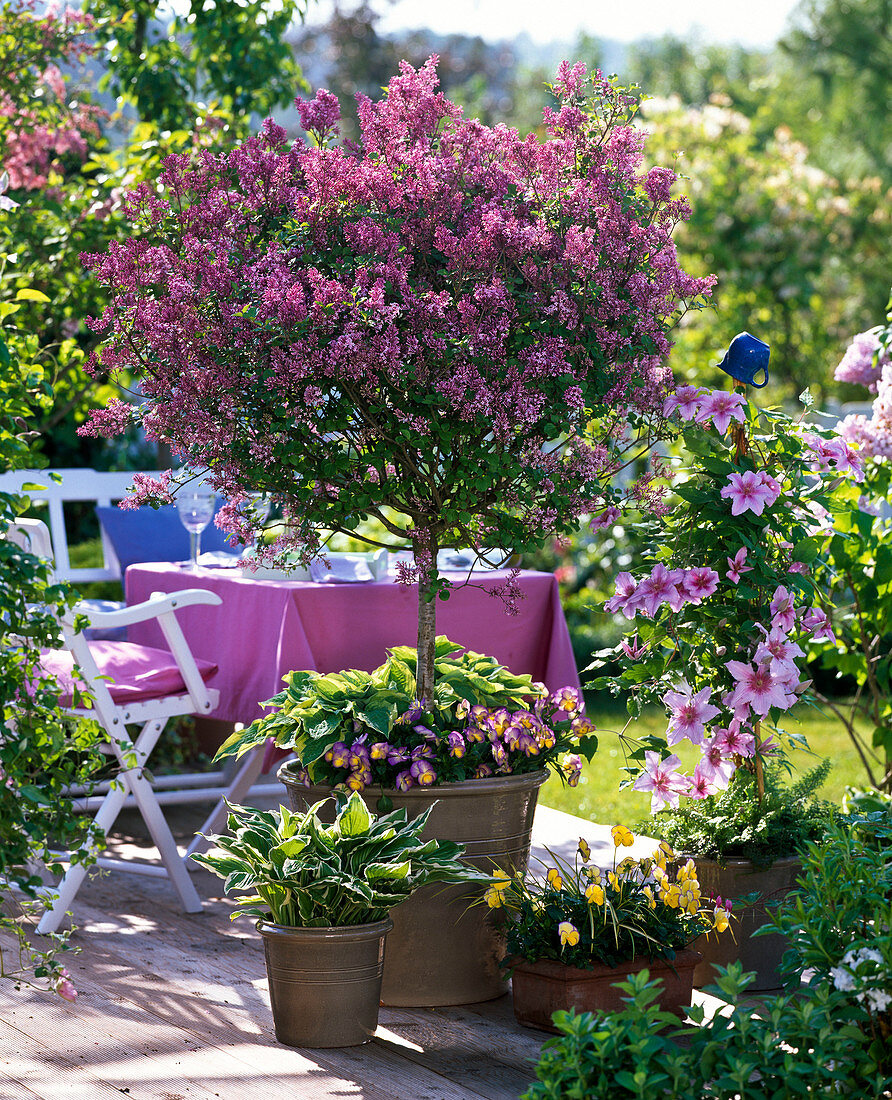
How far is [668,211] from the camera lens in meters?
2.72

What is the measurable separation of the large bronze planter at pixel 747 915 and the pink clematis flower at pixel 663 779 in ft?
0.71

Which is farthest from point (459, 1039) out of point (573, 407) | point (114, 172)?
point (114, 172)

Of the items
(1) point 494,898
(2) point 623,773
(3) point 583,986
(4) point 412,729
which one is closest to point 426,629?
(4) point 412,729

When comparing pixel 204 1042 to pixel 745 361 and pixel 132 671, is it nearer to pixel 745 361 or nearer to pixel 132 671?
pixel 132 671

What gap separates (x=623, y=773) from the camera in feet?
18.3

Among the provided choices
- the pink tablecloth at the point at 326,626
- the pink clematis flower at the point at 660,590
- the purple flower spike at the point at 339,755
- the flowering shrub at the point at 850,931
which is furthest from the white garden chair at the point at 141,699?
the flowering shrub at the point at 850,931

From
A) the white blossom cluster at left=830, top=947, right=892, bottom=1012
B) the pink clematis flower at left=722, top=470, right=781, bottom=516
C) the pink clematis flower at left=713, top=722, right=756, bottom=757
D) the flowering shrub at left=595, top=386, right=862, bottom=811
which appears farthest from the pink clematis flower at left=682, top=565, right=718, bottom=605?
the white blossom cluster at left=830, top=947, right=892, bottom=1012

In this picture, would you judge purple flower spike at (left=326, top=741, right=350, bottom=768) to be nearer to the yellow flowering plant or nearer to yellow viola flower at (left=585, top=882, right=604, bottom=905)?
the yellow flowering plant

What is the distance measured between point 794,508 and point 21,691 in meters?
1.69

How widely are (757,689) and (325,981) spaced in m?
1.07

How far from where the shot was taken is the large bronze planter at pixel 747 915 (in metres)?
2.94

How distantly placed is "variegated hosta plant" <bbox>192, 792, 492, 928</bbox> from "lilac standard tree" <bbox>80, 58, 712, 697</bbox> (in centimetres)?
54

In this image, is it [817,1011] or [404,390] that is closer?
[817,1011]

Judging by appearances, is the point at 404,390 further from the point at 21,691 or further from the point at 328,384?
the point at 21,691
